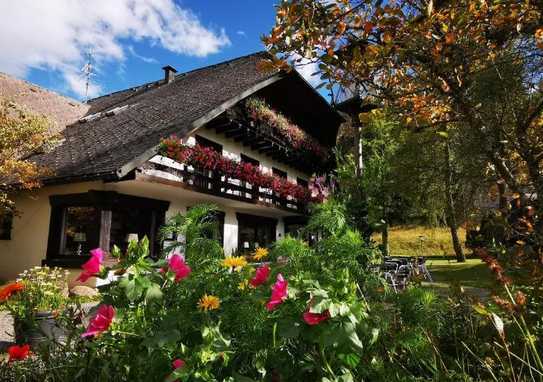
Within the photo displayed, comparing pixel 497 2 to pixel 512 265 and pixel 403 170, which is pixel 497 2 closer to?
pixel 512 265

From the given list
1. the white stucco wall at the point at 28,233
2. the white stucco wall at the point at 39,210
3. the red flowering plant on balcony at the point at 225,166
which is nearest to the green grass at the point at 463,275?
the red flowering plant on balcony at the point at 225,166

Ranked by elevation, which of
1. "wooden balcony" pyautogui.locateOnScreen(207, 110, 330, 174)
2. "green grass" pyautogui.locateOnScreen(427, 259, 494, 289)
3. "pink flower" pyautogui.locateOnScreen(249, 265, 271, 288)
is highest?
"wooden balcony" pyautogui.locateOnScreen(207, 110, 330, 174)

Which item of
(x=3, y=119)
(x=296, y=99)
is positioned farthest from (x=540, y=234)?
(x=296, y=99)

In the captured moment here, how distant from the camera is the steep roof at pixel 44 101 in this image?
14.7 metres

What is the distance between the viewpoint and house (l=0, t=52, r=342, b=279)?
952 cm

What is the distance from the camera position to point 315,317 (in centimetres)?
128

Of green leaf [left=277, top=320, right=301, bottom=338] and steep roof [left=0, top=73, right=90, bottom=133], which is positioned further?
steep roof [left=0, top=73, right=90, bottom=133]

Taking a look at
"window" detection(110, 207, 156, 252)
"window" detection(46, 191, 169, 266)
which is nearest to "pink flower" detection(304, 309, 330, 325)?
"window" detection(46, 191, 169, 266)

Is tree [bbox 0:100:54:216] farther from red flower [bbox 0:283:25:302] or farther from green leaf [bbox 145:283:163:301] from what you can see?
green leaf [bbox 145:283:163:301]

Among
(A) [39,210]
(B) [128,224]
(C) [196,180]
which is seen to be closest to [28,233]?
(A) [39,210]

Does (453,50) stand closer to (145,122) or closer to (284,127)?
(145,122)

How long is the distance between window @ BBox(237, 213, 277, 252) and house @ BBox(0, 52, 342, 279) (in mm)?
43

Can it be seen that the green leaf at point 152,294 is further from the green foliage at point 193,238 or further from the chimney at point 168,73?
the chimney at point 168,73

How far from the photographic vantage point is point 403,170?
10.2 m
